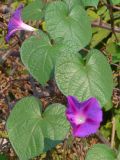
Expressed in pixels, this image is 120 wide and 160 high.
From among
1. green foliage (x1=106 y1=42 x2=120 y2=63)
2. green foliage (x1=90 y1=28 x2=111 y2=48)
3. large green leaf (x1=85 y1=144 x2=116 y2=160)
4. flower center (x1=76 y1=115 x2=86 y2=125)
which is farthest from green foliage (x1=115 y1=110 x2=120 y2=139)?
flower center (x1=76 y1=115 x2=86 y2=125)

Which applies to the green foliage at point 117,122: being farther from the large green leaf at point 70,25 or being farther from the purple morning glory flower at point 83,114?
the purple morning glory flower at point 83,114

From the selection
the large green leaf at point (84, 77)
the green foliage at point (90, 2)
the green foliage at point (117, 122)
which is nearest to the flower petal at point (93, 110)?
the large green leaf at point (84, 77)

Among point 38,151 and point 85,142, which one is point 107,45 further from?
point 38,151

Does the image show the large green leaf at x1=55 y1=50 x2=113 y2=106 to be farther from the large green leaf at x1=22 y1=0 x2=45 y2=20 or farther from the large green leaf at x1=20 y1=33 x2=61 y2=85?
the large green leaf at x1=22 y1=0 x2=45 y2=20

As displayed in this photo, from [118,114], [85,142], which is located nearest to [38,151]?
[85,142]

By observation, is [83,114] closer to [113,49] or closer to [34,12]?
[34,12]
